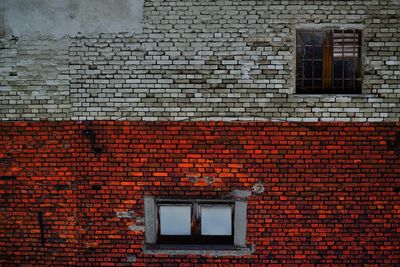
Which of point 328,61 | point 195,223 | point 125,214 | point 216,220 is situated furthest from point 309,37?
point 125,214

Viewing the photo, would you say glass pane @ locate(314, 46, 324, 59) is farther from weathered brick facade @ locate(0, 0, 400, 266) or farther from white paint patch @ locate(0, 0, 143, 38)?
white paint patch @ locate(0, 0, 143, 38)

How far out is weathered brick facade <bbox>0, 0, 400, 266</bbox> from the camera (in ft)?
15.6

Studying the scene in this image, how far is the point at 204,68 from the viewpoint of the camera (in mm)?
4809

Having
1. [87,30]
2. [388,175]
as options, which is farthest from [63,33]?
[388,175]

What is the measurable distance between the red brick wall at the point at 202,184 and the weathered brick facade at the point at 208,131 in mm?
16

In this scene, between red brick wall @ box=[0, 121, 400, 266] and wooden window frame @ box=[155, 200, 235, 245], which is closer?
red brick wall @ box=[0, 121, 400, 266]

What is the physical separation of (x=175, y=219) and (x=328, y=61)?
3.30 metres

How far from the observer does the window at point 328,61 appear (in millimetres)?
4863

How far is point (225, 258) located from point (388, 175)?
8.74 ft

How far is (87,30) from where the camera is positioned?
481cm

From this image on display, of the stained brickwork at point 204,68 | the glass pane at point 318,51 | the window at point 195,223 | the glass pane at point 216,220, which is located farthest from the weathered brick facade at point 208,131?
the glass pane at point 318,51

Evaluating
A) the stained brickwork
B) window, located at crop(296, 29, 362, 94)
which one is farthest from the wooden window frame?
window, located at crop(296, 29, 362, 94)

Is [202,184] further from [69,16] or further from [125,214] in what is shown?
[69,16]

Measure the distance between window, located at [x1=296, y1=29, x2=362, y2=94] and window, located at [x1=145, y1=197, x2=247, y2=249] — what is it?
2.07 meters
